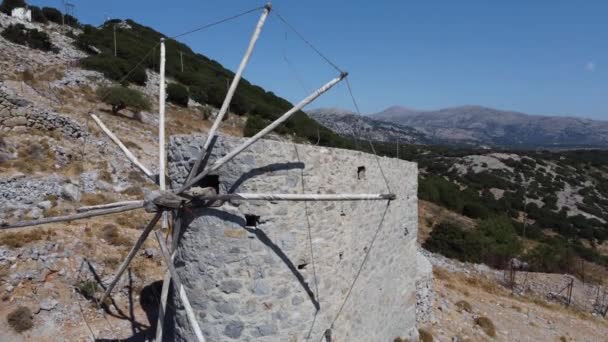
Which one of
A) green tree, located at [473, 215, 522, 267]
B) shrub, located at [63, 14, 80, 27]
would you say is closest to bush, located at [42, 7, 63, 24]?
shrub, located at [63, 14, 80, 27]

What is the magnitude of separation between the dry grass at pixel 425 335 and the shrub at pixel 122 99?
23.6 metres

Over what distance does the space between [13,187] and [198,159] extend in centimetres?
1300

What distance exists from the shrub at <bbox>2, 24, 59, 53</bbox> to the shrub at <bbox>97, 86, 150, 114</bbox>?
8.67 m

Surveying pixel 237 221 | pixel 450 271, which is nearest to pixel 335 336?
pixel 237 221

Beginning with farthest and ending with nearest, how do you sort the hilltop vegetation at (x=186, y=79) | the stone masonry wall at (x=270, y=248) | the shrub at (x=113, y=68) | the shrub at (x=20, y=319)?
the hilltop vegetation at (x=186, y=79) → the shrub at (x=113, y=68) → the shrub at (x=20, y=319) → the stone masonry wall at (x=270, y=248)

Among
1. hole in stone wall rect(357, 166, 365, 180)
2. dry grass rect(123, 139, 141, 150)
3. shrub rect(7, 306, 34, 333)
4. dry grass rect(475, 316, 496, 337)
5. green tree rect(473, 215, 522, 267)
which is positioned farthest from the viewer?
green tree rect(473, 215, 522, 267)

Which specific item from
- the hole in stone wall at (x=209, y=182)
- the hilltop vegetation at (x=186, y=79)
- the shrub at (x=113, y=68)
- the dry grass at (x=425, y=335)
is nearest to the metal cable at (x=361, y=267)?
the hole in stone wall at (x=209, y=182)

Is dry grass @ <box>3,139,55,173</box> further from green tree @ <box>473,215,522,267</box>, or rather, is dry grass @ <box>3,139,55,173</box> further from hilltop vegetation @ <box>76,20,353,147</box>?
green tree @ <box>473,215,522,267</box>

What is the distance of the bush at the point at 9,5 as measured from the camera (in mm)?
38625

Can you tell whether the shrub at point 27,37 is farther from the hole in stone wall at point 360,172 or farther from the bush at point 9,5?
the hole in stone wall at point 360,172

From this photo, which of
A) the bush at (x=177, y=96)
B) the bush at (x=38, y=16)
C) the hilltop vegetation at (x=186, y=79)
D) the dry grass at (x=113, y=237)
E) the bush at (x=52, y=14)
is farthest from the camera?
the bush at (x=52, y=14)

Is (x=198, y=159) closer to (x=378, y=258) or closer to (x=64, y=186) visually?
(x=378, y=258)

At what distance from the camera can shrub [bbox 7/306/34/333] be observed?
10141mm

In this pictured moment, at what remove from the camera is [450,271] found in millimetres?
22625
